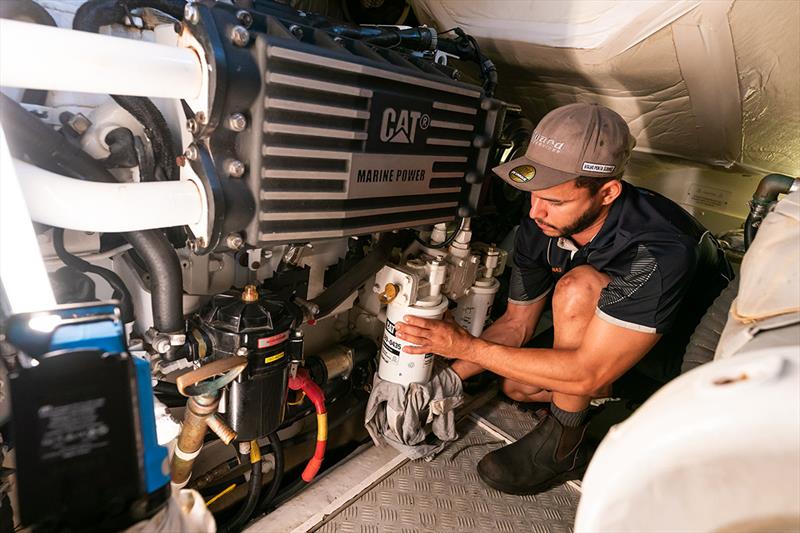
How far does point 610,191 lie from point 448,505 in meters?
0.90

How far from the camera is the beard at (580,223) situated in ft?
3.97

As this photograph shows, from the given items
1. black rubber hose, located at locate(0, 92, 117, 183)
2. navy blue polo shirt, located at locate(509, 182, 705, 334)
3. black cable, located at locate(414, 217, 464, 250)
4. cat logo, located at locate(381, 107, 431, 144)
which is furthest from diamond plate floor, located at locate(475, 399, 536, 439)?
black rubber hose, located at locate(0, 92, 117, 183)

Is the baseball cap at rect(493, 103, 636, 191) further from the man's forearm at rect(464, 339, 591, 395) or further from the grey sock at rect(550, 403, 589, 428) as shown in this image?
the grey sock at rect(550, 403, 589, 428)

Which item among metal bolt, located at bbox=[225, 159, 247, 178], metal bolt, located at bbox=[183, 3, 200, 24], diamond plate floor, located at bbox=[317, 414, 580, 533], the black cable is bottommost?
diamond plate floor, located at bbox=[317, 414, 580, 533]

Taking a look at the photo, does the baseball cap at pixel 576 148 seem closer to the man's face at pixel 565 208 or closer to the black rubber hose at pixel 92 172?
the man's face at pixel 565 208

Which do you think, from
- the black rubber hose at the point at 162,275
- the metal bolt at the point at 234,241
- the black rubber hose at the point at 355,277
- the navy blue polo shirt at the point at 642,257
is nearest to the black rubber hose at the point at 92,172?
the black rubber hose at the point at 162,275

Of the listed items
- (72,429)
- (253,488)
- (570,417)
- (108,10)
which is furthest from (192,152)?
(570,417)

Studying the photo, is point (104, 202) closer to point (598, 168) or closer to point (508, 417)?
point (598, 168)

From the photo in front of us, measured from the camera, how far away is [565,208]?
3.92 feet

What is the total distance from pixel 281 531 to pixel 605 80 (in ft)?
4.62

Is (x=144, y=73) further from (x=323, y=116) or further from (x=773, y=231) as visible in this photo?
(x=773, y=231)

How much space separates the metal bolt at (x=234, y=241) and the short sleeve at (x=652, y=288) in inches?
34.2

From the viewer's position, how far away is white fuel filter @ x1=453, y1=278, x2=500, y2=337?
1437 mm

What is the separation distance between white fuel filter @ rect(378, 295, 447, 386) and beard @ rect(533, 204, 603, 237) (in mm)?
353
